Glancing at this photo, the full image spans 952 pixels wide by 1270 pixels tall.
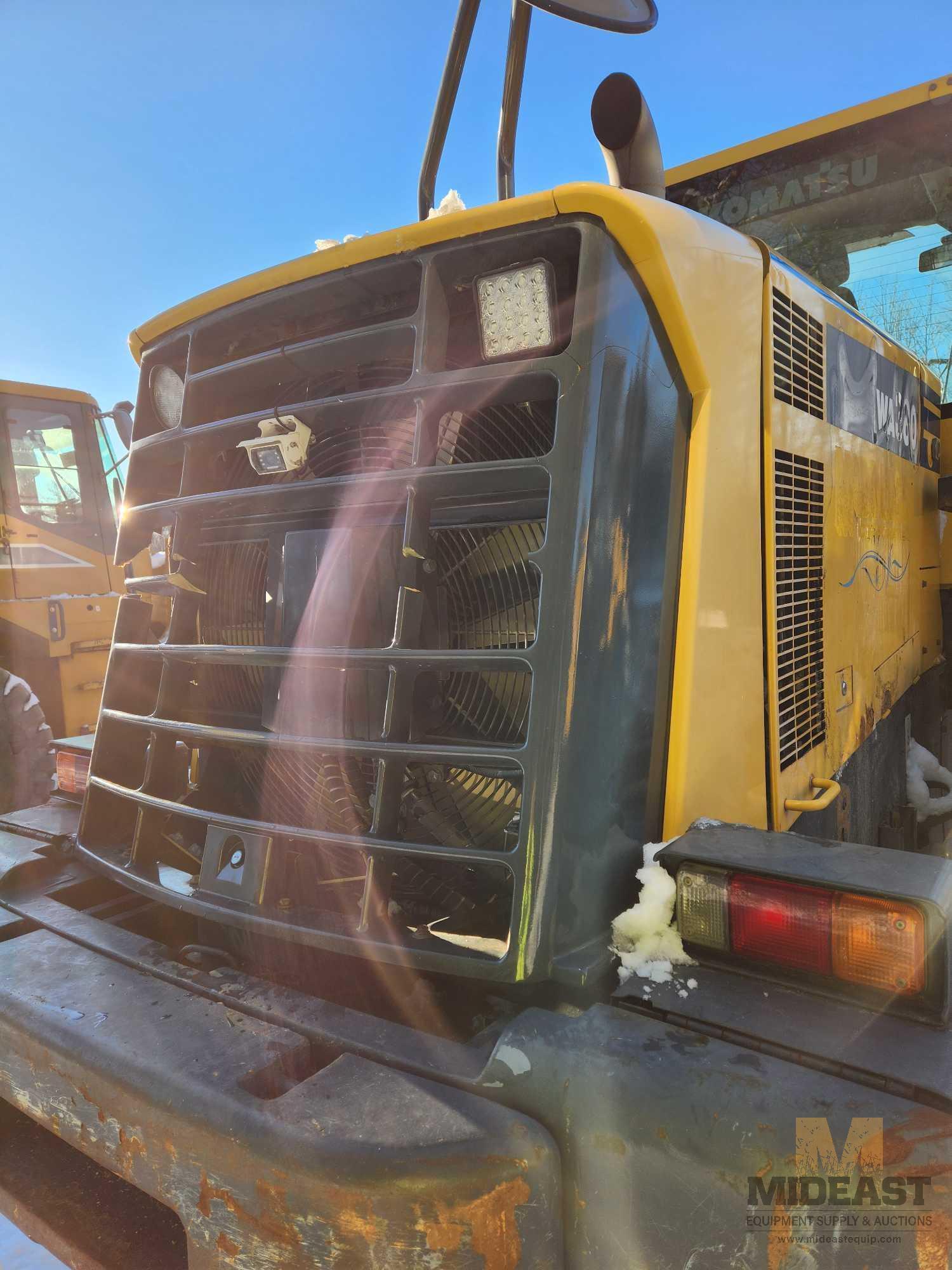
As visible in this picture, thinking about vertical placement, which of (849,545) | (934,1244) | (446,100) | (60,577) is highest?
(446,100)

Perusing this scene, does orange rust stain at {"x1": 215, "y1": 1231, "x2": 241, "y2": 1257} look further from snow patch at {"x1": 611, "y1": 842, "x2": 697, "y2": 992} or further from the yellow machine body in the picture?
the yellow machine body

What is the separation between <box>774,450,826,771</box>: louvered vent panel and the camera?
183 cm

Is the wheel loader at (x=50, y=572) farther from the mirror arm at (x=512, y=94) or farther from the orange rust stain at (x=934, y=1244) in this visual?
the orange rust stain at (x=934, y=1244)

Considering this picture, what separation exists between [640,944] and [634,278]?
115cm

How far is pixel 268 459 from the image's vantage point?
5.74 ft

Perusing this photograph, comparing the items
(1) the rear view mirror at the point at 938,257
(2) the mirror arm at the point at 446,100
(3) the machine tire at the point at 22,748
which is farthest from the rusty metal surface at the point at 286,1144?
(3) the machine tire at the point at 22,748

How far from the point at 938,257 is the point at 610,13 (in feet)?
6.44

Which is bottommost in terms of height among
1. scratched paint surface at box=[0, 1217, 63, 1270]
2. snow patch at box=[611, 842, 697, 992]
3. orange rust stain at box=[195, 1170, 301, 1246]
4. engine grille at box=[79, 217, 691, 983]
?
scratched paint surface at box=[0, 1217, 63, 1270]

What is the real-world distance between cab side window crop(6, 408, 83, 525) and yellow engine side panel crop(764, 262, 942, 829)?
18.5 ft

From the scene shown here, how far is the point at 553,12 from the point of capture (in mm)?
1809

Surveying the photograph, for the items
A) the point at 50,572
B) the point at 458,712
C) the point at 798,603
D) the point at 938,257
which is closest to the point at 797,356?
the point at 798,603

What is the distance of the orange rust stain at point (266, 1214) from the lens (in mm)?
1100

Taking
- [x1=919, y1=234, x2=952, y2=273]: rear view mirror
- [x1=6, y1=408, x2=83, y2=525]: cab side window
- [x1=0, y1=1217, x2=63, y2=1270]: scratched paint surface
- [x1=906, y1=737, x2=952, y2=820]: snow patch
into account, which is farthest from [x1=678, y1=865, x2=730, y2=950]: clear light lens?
[x1=6, y1=408, x2=83, y2=525]: cab side window

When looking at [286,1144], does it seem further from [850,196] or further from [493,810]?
[850,196]
